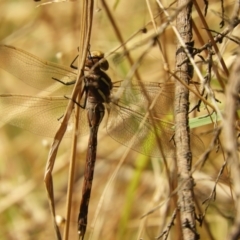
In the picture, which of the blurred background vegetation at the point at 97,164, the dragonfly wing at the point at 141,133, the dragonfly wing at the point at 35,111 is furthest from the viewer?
the blurred background vegetation at the point at 97,164

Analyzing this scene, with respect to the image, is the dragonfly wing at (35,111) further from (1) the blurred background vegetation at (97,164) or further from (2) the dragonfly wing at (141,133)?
(1) the blurred background vegetation at (97,164)

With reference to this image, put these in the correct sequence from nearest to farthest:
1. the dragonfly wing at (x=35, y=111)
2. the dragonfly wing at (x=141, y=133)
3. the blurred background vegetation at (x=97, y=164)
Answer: the dragonfly wing at (x=141, y=133) → the dragonfly wing at (x=35, y=111) → the blurred background vegetation at (x=97, y=164)

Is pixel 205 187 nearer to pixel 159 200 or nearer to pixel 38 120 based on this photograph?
pixel 159 200

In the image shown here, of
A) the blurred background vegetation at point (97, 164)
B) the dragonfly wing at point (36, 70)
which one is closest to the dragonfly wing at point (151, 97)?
the dragonfly wing at point (36, 70)

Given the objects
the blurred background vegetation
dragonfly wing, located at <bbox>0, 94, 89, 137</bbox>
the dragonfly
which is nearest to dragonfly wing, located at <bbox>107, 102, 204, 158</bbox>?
the dragonfly

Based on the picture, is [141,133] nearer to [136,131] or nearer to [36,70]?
[136,131]

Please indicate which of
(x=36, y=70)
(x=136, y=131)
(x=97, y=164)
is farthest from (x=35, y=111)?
(x=97, y=164)

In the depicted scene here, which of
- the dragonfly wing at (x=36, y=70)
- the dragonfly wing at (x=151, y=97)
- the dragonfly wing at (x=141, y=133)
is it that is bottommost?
the dragonfly wing at (x=141, y=133)
